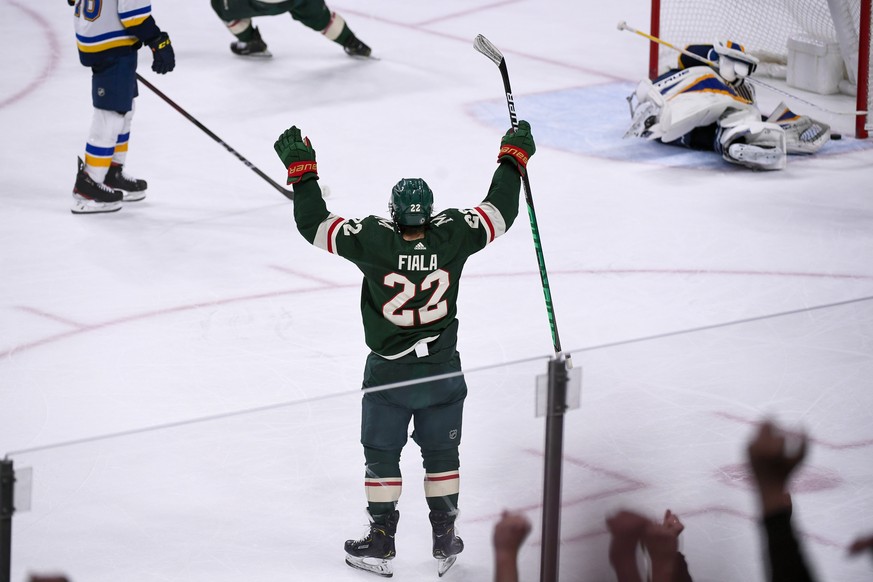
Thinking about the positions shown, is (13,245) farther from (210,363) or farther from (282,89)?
(282,89)

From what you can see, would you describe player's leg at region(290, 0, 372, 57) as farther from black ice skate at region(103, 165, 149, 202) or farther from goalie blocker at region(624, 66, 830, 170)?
black ice skate at region(103, 165, 149, 202)

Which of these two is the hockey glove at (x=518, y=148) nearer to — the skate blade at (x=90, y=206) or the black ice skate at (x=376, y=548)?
the black ice skate at (x=376, y=548)

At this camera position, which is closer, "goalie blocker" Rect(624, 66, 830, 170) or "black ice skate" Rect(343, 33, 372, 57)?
"goalie blocker" Rect(624, 66, 830, 170)

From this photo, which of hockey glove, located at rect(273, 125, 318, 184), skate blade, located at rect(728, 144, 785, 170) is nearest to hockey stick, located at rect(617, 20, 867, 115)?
skate blade, located at rect(728, 144, 785, 170)

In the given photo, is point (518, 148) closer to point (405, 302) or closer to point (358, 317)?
point (405, 302)

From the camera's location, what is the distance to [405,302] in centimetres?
293

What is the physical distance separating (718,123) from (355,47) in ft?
Answer: 8.08

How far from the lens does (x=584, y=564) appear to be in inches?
93.7

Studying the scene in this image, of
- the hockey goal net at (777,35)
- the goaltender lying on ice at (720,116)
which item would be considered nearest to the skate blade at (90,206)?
the goaltender lying on ice at (720,116)

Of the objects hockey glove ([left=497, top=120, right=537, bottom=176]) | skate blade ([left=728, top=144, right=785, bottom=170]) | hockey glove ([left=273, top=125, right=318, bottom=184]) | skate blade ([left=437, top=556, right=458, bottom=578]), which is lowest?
skate blade ([left=728, top=144, right=785, bottom=170])

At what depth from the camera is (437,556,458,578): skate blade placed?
2.51 metres

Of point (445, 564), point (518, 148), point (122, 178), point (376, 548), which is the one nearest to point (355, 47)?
point (122, 178)

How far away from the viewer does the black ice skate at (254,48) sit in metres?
7.97

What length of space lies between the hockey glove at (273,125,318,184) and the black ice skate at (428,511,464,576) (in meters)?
0.83
